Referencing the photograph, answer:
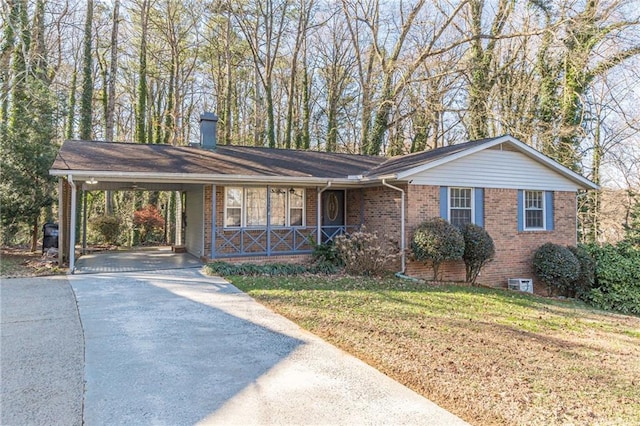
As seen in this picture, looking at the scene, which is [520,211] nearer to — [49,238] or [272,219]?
[272,219]

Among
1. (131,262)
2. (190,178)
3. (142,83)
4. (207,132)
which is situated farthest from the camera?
(142,83)

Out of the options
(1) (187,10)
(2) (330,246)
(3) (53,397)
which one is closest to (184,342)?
(3) (53,397)

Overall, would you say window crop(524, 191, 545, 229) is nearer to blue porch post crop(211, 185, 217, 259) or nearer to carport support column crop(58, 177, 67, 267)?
blue porch post crop(211, 185, 217, 259)

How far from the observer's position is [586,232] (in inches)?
722

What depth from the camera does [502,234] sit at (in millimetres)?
12602

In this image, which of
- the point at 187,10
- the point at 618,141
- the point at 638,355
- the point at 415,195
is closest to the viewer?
the point at 638,355

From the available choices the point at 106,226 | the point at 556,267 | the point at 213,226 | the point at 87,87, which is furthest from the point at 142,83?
the point at 556,267

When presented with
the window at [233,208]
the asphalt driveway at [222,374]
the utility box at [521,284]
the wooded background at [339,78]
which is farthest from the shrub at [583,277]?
the asphalt driveway at [222,374]

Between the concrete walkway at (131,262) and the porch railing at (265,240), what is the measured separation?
2.96ft

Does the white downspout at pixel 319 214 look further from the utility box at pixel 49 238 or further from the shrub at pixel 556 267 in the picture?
the utility box at pixel 49 238

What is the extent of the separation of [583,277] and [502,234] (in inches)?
109

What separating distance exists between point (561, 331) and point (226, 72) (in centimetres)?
2269

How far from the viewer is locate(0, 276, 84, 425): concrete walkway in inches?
135

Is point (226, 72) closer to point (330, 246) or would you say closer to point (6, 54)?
point (6, 54)
